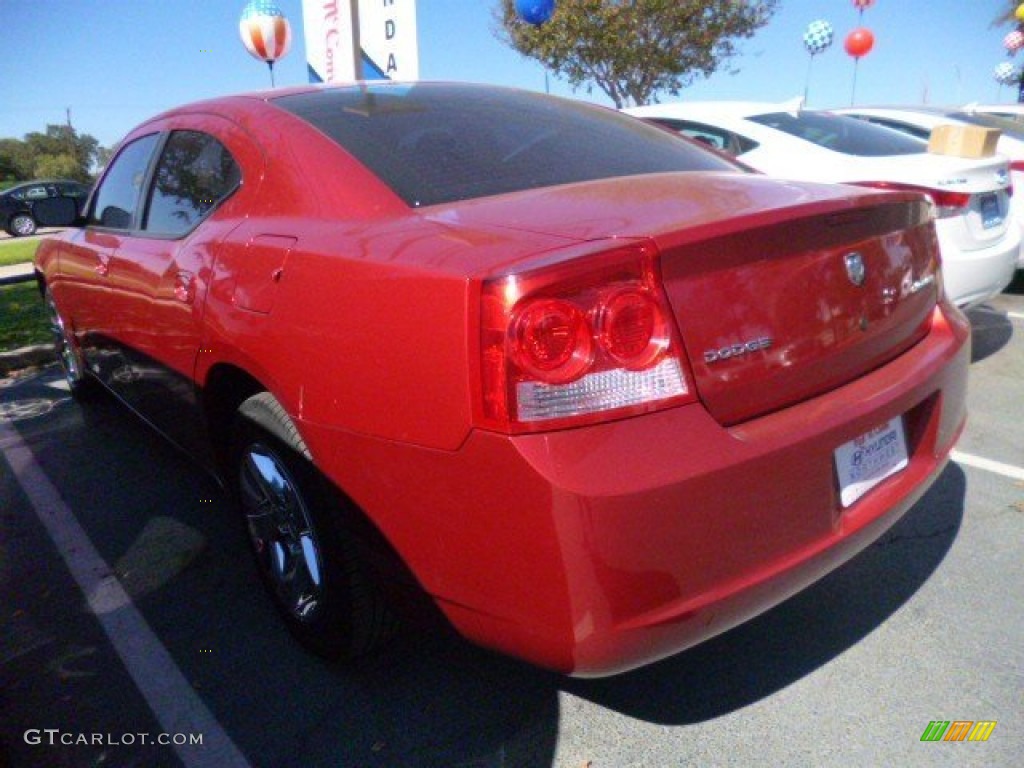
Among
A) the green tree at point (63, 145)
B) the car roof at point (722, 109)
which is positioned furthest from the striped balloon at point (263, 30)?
the green tree at point (63, 145)

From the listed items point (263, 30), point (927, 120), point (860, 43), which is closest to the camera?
point (927, 120)

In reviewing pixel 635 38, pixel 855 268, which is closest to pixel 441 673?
pixel 855 268

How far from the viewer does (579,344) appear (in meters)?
1.51

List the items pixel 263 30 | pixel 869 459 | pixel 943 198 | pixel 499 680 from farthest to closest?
pixel 263 30
pixel 943 198
pixel 499 680
pixel 869 459

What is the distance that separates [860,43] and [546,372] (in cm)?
2343

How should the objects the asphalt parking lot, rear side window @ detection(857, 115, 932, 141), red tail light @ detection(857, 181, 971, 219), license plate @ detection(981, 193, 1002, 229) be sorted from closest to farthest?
1. the asphalt parking lot
2. red tail light @ detection(857, 181, 971, 219)
3. license plate @ detection(981, 193, 1002, 229)
4. rear side window @ detection(857, 115, 932, 141)

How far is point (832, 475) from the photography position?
174 centimetres

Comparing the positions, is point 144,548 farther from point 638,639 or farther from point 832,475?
point 832,475

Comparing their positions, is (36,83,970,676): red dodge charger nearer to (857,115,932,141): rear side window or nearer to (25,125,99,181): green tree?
(857,115,932,141): rear side window

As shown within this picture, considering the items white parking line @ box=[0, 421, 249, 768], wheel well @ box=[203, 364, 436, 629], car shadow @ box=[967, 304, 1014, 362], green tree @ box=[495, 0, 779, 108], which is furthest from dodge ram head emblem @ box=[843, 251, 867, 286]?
green tree @ box=[495, 0, 779, 108]

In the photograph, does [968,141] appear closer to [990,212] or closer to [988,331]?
[990,212]

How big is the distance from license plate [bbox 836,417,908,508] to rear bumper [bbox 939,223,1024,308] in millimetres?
2621

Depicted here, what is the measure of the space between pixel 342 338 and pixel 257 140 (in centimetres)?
Answer: 99

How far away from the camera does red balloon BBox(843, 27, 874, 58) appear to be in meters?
21.1
